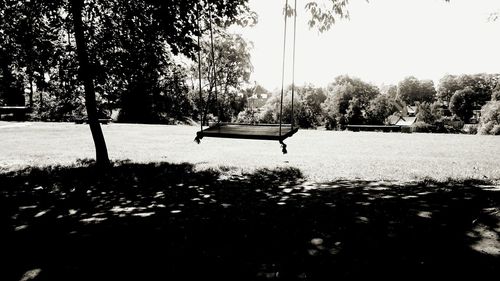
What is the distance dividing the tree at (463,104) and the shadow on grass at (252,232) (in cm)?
9635

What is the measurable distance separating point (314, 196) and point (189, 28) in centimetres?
531

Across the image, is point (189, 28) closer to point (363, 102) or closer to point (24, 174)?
point (24, 174)

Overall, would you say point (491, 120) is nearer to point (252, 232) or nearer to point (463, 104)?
point (252, 232)

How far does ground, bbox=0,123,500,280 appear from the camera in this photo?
4309 mm

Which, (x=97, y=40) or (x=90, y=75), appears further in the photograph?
(x=97, y=40)

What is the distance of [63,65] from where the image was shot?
1186 centimetres

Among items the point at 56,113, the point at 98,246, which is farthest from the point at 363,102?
the point at 98,246

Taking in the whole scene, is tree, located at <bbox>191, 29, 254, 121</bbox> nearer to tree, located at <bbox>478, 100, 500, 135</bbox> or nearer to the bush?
the bush

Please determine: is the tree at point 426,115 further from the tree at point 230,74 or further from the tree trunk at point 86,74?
the tree trunk at point 86,74

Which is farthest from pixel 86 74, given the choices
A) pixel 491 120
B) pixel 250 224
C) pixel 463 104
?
pixel 463 104

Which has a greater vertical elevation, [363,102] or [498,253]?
Answer: [363,102]

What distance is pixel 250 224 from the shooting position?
5.87m

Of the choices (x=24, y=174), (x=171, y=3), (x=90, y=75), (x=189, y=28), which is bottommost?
(x=24, y=174)

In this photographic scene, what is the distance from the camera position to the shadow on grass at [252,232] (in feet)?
14.0
